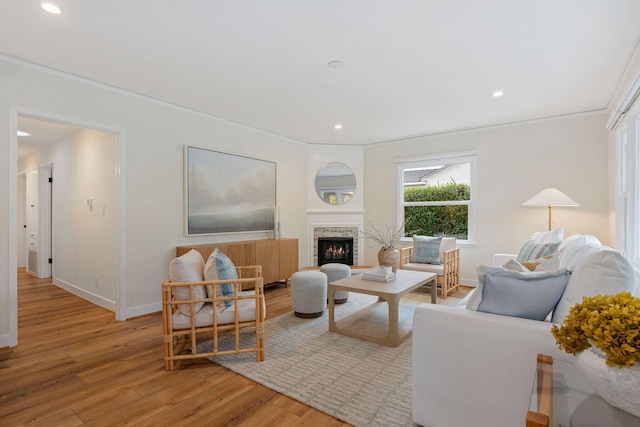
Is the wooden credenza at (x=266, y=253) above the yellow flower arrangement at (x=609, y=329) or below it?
below

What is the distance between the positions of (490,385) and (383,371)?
987mm

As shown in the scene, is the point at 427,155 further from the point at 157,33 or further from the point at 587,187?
the point at 157,33

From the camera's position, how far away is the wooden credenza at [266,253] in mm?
4234

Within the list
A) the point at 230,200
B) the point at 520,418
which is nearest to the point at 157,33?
the point at 230,200

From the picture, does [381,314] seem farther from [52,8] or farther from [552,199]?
[52,8]

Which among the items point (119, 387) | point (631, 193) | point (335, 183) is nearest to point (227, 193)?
point (335, 183)

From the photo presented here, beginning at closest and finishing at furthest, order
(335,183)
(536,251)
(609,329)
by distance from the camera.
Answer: (609,329) → (536,251) → (335,183)

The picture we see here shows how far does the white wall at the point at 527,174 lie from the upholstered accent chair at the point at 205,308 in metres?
3.87

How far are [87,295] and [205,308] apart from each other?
2.79m

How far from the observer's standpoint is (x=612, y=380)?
0.91 meters

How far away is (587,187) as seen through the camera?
14.1 feet

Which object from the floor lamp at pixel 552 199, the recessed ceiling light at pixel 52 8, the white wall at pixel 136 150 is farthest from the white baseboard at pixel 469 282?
the recessed ceiling light at pixel 52 8

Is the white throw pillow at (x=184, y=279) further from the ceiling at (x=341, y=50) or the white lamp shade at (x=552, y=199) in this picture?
the white lamp shade at (x=552, y=199)

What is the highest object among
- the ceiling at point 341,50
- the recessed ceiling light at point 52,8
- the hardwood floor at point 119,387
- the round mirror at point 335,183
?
the recessed ceiling light at point 52,8
